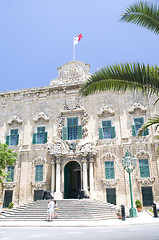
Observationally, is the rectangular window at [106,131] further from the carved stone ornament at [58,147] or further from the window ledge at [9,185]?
the window ledge at [9,185]

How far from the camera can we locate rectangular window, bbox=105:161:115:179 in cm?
1944

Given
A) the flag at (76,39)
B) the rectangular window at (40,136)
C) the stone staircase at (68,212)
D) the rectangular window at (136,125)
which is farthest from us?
the flag at (76,39)

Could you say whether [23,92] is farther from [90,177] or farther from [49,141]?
[90,177]

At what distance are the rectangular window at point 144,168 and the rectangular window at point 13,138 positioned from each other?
1241 centimetres

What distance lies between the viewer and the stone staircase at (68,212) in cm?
1391

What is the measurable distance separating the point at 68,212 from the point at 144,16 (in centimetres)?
1240

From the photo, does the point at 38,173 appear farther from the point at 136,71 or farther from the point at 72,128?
the point at 136,71

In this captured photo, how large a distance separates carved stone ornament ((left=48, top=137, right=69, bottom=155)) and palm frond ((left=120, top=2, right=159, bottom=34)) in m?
14.9

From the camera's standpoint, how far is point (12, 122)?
23.5 meters

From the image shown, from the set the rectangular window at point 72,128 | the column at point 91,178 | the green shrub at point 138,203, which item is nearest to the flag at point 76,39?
the rectangular window at point 72,128

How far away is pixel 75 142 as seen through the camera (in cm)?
2102

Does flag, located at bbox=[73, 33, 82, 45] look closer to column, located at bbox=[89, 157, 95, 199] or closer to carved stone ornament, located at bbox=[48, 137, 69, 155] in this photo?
carved stone ornament, located at bbox=[48, 137, 69, 155]

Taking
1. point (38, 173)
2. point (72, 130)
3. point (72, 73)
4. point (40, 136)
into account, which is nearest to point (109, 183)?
point (72, 130)

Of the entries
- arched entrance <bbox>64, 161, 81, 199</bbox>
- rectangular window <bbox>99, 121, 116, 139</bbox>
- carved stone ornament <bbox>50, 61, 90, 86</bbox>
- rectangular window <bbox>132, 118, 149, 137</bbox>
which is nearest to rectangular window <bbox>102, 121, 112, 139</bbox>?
rectangular window <bbox>99, 121, 116, 139</bbox>
